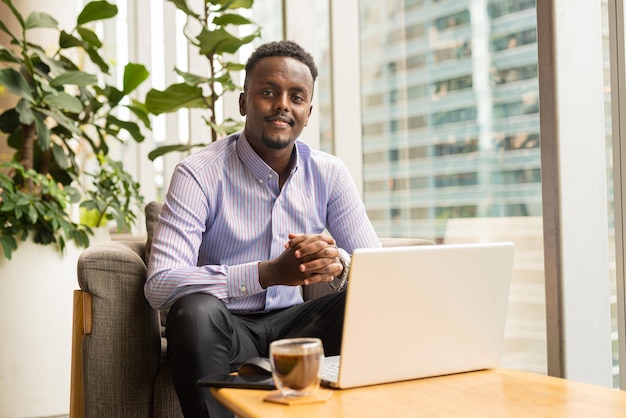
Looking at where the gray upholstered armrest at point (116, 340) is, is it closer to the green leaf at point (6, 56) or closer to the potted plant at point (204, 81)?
the potted plant at point (204, 81)

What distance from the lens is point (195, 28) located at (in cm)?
533

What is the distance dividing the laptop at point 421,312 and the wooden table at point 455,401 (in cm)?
4

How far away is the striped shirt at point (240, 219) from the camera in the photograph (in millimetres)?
1921

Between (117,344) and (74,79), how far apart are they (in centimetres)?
175

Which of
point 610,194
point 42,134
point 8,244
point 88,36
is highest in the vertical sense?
point 88,36

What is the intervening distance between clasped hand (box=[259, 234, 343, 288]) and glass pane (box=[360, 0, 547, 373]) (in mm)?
1017

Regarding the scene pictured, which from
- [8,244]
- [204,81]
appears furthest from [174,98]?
[8,244]

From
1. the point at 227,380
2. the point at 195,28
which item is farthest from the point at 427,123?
the point at 195,28

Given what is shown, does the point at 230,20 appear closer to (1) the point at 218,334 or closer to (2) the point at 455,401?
(1) the point at 218,334

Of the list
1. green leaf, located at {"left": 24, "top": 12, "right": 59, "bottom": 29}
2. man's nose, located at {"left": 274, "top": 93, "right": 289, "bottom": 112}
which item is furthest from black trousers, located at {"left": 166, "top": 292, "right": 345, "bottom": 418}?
green leaf, located at {"left": 24, "top": 12, "right": 59, "bottom": 29}

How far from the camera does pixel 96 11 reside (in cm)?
347

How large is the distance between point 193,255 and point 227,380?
28.2 inches

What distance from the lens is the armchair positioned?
1.96 m

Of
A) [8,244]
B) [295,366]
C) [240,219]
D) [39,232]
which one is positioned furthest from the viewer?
[39,232]
